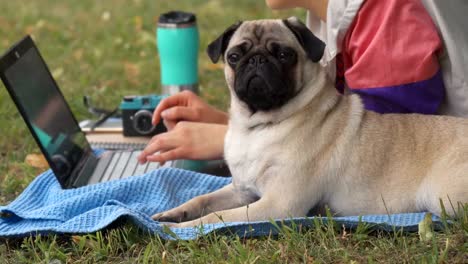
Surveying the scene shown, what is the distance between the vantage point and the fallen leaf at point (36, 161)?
405 centimetres

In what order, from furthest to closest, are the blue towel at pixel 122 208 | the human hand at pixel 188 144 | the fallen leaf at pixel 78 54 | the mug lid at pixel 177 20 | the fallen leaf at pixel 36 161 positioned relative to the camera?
the fallen leaf at pixel 78 54 < the mug lid at pixel 177 20 < the fallen leaf at pixel 36 161 < the human hand at pixel 188 144 < the blue towel at pixel 122 208

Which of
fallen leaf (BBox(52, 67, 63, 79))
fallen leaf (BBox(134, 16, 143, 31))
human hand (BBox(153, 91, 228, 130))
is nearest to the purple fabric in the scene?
human hand (BBox(153, 91, 228, 130))

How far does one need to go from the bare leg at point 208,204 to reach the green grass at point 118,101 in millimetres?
189

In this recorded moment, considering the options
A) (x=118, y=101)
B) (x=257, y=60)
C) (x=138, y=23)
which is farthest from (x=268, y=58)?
(x=138, y=23)

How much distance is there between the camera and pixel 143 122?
4.11 meters

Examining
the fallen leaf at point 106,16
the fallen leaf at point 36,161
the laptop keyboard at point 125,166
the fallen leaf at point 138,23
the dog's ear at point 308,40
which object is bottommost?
the fallen leaf at point 138,23

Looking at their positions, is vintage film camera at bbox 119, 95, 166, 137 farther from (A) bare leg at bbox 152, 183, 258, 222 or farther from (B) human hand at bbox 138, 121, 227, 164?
(A) bare leg at bbox 152, 183, 258, 222

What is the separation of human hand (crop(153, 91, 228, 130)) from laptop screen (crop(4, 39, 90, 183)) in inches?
16.0

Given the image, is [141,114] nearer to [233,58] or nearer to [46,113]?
[46,113]

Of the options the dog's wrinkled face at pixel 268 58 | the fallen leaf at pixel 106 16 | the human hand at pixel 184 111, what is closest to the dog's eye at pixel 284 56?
the dog's wrinkled face at pixel 268 58

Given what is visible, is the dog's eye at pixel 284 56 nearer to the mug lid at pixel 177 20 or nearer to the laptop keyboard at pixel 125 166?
the laptop keyboard at pixel 125 166

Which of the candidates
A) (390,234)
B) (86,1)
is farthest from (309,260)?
(86,1)

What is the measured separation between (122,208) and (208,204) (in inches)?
15.6

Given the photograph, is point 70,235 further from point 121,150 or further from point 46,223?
point 121,150
